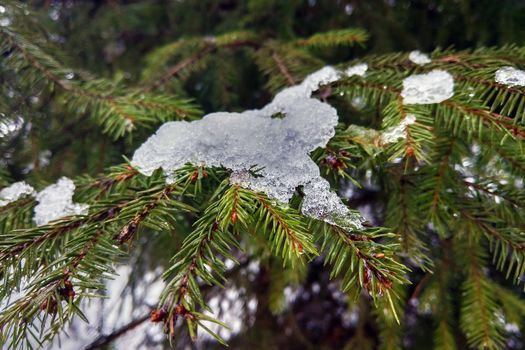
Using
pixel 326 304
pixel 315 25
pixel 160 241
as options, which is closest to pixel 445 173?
pixel 160 241

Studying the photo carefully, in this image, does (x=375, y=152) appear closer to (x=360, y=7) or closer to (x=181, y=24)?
(x=360, y=7)

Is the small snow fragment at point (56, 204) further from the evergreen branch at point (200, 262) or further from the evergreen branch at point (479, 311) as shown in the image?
the evergreen branch at point (479, 311)

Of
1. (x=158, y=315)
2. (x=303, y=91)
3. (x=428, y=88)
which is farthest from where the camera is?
(x=303, y=91)

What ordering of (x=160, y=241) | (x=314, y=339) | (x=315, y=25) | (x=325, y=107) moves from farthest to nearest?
(x=314, y=339), (x=315, y=25), (x=160, y=241), (x=325, y=107)

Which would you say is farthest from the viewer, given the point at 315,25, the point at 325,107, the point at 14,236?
the point at 315,25

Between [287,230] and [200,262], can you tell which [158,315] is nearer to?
[200,262]

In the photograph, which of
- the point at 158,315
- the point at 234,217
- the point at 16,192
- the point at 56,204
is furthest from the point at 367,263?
the point at 16,192

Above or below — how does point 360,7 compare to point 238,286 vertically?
above
